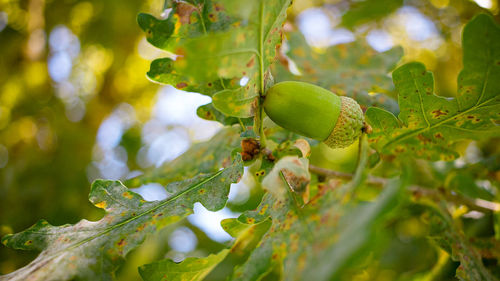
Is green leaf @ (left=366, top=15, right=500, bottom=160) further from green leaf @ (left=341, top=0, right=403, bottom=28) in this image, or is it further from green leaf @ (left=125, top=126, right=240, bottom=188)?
green leaf @ (left=341, top=0, right=403, bottom=28)

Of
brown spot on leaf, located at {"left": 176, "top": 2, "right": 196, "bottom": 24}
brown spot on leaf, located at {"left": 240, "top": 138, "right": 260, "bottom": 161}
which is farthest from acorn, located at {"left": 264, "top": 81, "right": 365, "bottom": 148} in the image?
brown spot on leaf, located at {"left": 176, "top": 2, "right": 196, "bottom": 24}

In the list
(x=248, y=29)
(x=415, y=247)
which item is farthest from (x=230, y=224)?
(x=415, y=247)

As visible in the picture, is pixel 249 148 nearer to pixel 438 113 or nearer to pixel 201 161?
pixel 201 161

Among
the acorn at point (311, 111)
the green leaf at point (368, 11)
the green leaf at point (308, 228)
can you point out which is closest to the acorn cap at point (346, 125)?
the acorn at point (311, 111)

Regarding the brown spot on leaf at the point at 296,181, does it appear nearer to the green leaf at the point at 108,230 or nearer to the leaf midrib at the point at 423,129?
the green leaf at the point at 108,230

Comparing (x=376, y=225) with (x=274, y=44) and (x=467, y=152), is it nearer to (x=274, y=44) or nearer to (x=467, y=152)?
(x=274, y=44)

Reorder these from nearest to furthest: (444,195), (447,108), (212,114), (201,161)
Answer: (447,108), (212,114), (201,161), (444,195)

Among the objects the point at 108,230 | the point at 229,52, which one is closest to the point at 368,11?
the point at 229,52
